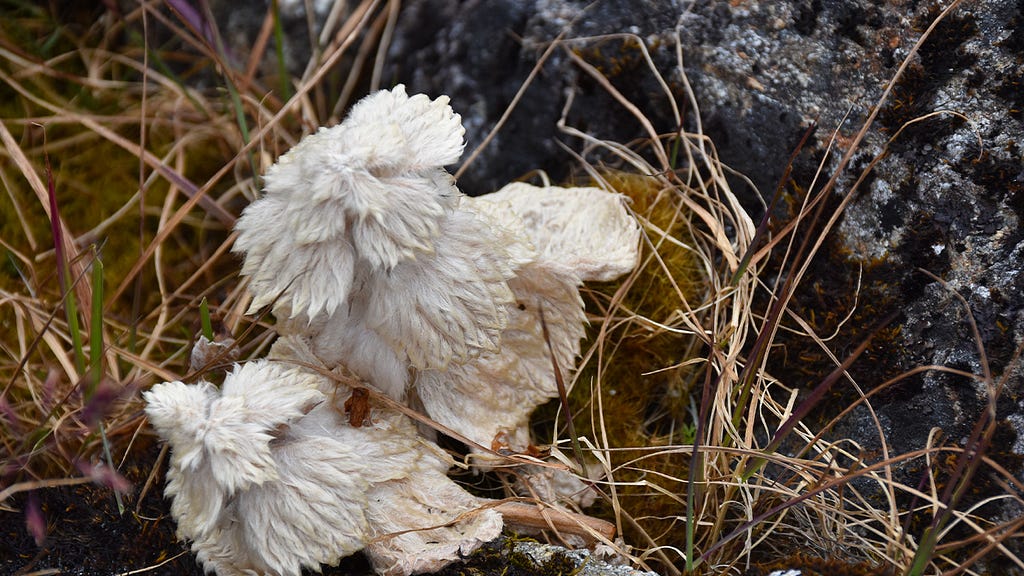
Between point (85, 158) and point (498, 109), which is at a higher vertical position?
point (498, 109)

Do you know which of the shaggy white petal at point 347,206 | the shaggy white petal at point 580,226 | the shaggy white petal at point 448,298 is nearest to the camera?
the shaggy white petal at point 347,206

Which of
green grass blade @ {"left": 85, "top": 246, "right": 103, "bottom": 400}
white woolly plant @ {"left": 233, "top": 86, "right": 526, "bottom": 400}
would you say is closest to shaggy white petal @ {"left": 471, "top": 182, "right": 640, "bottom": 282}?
white woolly plant @ {"left": 233, "top": 86, "right": 526, "bottom": 400}

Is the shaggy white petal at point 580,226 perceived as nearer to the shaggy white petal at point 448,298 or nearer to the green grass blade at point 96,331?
the shaggy white petal at point 448,298

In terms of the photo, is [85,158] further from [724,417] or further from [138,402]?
[724,417]

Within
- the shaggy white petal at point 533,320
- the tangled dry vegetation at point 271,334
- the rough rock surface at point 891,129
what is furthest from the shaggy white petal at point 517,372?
the rough rock surface at point 891,129

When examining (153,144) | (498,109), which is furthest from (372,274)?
(153,144)

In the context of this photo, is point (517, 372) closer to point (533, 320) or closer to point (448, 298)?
point (533, 320)

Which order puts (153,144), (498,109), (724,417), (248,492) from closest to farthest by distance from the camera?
(248,492) → (724,417) → (498,109) → (153,144)
